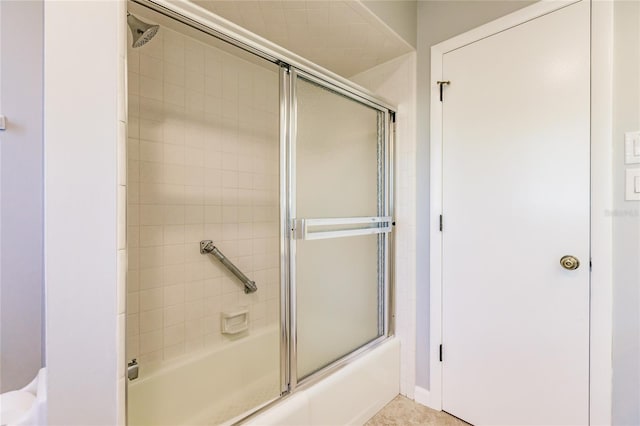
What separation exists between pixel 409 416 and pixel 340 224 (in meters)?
1.15

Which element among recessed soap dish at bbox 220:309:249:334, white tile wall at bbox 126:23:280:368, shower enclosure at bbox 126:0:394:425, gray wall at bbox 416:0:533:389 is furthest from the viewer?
recessed soap dish at bbox 220:309:249:334

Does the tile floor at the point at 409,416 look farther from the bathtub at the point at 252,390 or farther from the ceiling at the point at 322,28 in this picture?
the ceiling at the point at 322,28

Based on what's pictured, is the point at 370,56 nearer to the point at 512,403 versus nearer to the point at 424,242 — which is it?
the point at 424,242

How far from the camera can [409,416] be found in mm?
1681

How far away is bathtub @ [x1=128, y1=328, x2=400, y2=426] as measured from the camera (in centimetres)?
135

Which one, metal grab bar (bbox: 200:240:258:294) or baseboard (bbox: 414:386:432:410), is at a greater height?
metal grab bar (bbox: 200:240:258:294)

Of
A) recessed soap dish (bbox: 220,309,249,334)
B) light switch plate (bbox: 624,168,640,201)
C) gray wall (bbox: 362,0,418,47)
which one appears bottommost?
recessed soap dish (bbox: 220,309,249,334)

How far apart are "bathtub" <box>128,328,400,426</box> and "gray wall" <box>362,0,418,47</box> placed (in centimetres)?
182

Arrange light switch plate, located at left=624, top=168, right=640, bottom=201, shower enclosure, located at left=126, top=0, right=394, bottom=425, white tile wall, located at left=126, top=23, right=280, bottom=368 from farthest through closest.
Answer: white tile wall, located at left=126, top=23, right=280, bottom=368, shower enclosure, located at left=126, top=0, right=394, bottom=425, light switch plate, located at left=624, top=168, right=640, bottom=201

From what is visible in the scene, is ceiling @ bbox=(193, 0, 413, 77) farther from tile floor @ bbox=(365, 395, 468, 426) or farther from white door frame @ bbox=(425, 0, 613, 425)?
tile floor @ bbox=(365, 395, 468, 426)

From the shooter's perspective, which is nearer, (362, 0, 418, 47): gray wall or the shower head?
the shower head

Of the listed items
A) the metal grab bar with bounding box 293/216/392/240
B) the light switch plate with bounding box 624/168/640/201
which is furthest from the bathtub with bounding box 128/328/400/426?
the light switch plate with bounding box 624/168/640/201

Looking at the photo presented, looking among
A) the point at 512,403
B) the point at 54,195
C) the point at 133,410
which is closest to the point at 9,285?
the point at 54,195

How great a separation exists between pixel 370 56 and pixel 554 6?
3.03ft
